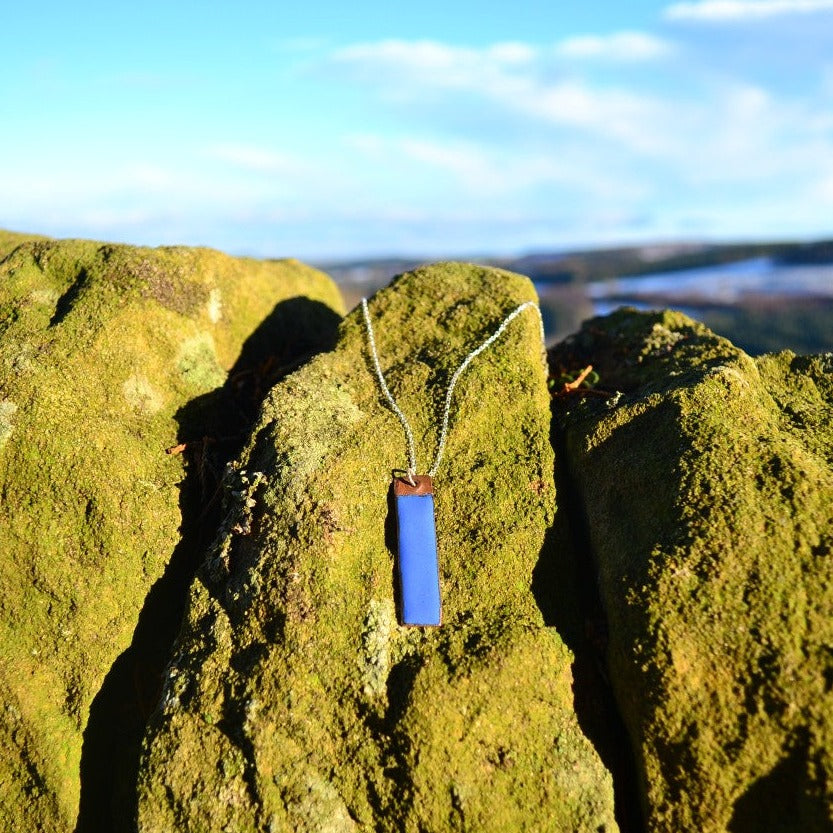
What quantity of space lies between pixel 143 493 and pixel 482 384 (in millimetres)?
2293

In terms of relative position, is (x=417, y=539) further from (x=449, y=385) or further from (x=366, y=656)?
(x=449, y=385)

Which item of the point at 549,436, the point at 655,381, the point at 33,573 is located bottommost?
the point at 33,573

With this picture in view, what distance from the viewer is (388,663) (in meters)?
3.44

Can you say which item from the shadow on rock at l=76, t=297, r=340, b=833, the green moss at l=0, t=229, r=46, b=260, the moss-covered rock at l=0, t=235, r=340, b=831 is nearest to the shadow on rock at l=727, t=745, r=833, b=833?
the shadow on rock at l=76, t=297, r=340, b=833

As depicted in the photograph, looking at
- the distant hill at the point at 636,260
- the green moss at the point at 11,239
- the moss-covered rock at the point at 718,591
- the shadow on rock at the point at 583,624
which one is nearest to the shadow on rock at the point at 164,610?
the shadow on rock at the point at 583,624

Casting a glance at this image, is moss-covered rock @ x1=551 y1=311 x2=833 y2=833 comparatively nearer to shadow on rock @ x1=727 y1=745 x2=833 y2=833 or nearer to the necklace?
shadow on rock @ x1=727 y1=745 x2=833 y2=833

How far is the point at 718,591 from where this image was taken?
3.25 metres

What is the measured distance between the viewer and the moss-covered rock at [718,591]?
296 cm

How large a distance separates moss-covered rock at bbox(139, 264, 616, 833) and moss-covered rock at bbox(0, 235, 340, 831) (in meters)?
0.66

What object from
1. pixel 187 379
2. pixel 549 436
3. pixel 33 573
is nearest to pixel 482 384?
pixel 549 436

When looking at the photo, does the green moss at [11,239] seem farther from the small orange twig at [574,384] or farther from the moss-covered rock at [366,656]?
the small orange twig at [574,384]

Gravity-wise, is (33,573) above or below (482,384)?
below

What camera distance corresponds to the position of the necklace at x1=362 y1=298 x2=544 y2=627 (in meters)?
3.57

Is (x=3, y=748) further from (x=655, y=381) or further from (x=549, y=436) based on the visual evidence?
(x=655, y=381)
